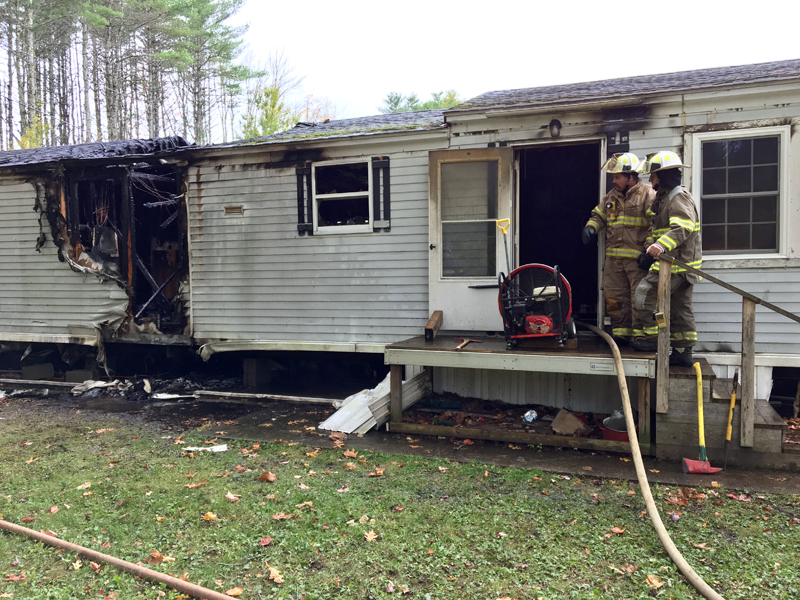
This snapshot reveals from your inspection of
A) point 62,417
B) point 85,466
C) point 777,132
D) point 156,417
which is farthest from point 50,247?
point 777,132

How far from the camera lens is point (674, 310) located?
5176 mm

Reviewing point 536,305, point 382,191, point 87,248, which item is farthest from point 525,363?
point 87,248

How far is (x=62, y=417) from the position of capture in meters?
7.04

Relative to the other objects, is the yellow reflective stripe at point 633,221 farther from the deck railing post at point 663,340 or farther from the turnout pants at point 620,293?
the deck railing post at point 663,340

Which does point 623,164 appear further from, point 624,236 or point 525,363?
point 525,363

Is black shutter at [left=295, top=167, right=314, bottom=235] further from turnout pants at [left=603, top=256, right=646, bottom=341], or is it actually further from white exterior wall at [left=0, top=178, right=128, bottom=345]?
turnout pants at [left=603, top=256, right=646, bottom=341]

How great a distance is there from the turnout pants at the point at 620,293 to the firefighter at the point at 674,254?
Answer: 0.98ft

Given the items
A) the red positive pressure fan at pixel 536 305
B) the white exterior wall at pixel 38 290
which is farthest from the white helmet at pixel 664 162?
the white exterior wall at pixel 38 290

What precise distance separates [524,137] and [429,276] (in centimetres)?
203

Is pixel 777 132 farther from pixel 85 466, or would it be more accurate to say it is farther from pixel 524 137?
pixel 85 466

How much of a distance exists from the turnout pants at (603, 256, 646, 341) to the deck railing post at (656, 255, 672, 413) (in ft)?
2.15

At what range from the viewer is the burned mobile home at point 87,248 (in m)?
8.61

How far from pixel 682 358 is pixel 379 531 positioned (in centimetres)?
335

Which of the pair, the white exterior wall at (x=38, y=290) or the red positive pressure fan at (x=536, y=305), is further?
the white exterior wall at (x=38, y=290)
